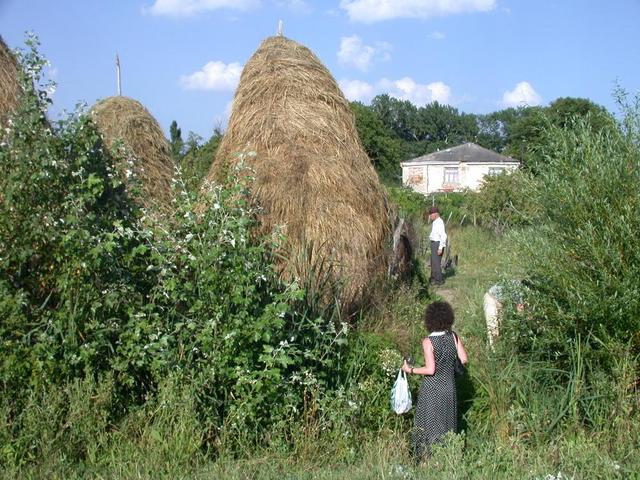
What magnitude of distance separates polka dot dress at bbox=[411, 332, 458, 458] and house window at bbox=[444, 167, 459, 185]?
58.6 metres

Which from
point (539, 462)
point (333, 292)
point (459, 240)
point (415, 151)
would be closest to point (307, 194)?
point (333, 292)

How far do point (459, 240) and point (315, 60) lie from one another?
1283 centimetres

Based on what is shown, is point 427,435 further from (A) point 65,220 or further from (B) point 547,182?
(A) point 65,220

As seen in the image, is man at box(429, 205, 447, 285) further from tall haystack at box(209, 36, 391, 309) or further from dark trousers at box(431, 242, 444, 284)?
tall haystack at box(209, 36, 391, 309)

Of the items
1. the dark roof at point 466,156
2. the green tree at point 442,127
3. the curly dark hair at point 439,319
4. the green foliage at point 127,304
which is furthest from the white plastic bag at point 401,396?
the green tree at point 442,127

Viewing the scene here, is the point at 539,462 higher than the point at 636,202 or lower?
lower

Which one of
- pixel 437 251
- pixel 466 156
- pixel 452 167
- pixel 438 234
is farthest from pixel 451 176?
pixel 437 251

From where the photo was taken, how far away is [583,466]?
5.48 metres

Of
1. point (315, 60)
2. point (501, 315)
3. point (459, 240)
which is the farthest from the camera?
point (459, 240)

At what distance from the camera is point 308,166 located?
28.5 feet

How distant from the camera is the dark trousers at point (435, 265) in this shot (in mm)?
14314

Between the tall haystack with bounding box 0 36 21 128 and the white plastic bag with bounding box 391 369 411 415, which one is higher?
the tall haystack with bounding box 0 36 21 128

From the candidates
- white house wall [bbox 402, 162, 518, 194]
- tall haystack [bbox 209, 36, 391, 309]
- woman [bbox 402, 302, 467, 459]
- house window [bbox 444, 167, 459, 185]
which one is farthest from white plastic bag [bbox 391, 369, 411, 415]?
house window [bbox 444, 167, 459, 185]

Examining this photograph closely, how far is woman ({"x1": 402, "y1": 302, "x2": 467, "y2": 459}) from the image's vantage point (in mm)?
6289
